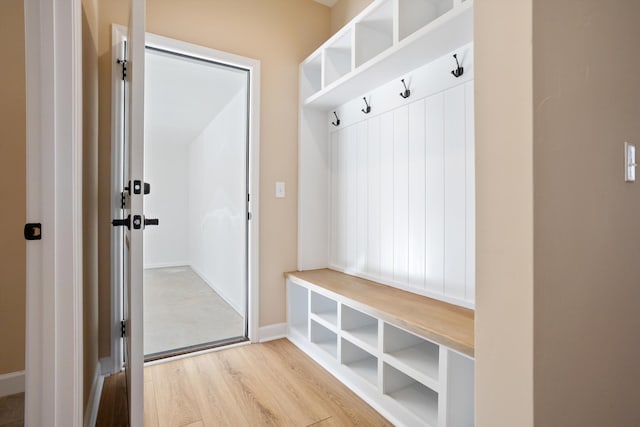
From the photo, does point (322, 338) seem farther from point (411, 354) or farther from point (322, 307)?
point (411, 354)

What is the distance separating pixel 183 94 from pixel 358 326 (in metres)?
3.48

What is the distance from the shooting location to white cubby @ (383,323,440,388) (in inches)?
57.4

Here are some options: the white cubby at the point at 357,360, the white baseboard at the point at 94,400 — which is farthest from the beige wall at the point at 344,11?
the white baseboard at the point at 94,400

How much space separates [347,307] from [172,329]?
5.44 feet

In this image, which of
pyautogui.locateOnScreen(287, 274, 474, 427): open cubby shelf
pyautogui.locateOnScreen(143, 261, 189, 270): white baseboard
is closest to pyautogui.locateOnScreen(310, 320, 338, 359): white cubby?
pyautogui.locateOnScreen(287, 274, 474, 427): open cubby shelf

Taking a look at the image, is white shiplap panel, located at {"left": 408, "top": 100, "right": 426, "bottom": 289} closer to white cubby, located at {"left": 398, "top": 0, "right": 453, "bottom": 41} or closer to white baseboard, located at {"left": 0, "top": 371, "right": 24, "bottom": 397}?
white cubby, located at {"left": 398, "top": 0, "right": 453, "bottom": 41}

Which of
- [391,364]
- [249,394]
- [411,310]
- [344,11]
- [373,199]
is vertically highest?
[344,11]

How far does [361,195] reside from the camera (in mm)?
2350

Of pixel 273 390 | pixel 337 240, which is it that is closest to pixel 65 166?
pixel 273 390

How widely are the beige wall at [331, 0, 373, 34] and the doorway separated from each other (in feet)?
2.92

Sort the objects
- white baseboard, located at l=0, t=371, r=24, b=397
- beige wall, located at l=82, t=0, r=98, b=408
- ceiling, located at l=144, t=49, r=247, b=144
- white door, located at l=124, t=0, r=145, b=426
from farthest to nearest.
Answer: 1. ceiling, located at l=144, t=49, r=247, b=144
2. white baseboard, located at l=0, t=371, r=24, b=397
3. beige wall, located at l=82, t=0, r=98, b=408
4. white door, located at l=124, t=0, r=145, b=426

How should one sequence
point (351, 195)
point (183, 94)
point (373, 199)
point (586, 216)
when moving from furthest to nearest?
point (183, 94)
point (351, 195)
point (373, 199)
point (586, 216)

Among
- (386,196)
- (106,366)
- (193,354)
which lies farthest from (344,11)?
(106,366)

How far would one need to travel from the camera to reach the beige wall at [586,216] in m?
0.82
